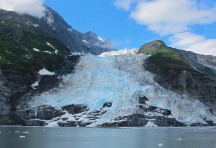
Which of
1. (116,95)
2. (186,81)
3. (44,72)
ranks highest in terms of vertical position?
(44,72)

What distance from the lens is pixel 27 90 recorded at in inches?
5723

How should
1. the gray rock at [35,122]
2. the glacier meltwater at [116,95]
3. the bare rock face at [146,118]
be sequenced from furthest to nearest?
1. the glacier meltwater at [116,95]
2. the gray rock at [35,122]
3. the bare rock face at [146,118]

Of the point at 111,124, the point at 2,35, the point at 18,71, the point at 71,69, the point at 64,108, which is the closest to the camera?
the point at 111,124

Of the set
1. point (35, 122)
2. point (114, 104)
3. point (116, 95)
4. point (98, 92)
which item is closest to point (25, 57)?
point (98, 92)

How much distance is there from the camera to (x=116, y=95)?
143 m

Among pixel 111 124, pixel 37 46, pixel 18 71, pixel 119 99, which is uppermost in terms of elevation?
pixel 37 46

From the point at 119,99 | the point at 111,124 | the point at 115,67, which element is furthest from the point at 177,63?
the point at 111,124

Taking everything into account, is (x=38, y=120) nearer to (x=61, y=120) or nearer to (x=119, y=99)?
(x=61, y=120)

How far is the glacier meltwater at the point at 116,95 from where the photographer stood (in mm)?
135750

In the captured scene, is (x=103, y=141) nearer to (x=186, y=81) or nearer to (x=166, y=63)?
(x=186, y=81)

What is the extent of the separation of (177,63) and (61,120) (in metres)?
81.4

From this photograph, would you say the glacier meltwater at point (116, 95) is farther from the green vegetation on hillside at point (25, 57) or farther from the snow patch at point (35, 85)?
the green vegetation on hillside at point (25, 57)

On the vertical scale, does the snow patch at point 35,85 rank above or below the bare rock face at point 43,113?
above

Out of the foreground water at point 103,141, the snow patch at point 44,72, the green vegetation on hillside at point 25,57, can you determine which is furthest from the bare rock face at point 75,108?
the foreground water at point 103,141
